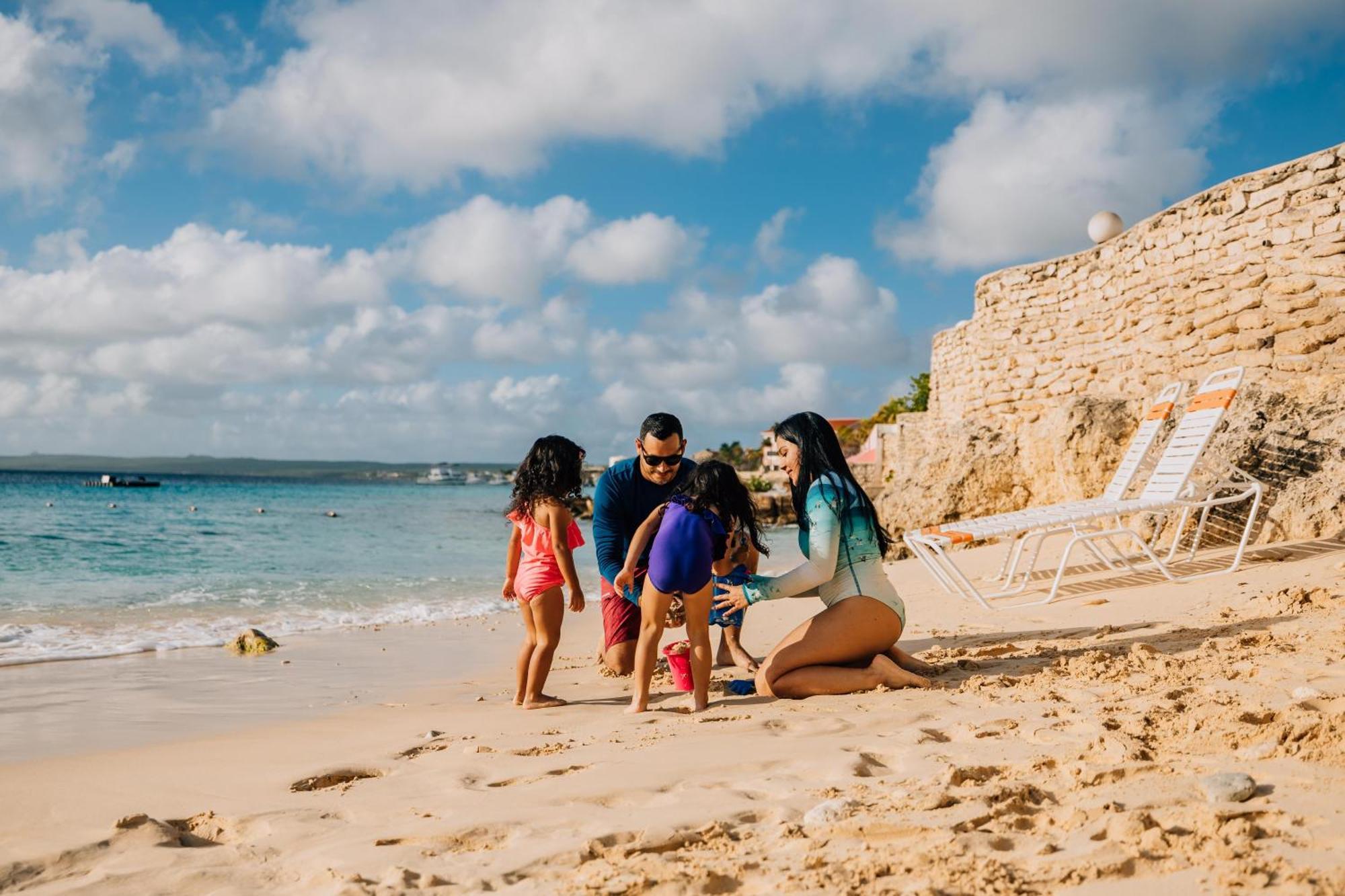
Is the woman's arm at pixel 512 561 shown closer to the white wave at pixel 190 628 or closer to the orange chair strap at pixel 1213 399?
the white wave at pixel 190 628

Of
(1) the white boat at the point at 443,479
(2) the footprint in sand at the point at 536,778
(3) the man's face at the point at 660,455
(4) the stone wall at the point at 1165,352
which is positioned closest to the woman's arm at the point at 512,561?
(3) the man's face at the point at 660,455

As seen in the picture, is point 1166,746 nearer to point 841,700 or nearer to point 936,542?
point 841,700

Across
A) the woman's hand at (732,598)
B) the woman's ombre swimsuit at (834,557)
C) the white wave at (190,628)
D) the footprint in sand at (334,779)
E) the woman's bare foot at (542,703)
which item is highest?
the woman's ombre swimsuit at (834,557)

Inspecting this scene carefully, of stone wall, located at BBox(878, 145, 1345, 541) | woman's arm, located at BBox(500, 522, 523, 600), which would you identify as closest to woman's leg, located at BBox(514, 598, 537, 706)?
woman's arm, located at BBox(500, 522, 523, 600)

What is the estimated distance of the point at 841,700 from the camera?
4.18 m

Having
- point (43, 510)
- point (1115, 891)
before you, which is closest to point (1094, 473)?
point (1115, 891)

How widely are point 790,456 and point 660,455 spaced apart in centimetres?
82

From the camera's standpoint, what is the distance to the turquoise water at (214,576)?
8.67 meters

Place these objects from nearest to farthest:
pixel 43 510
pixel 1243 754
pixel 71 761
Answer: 1. pixel 1243 754
2. pixel 71 761
3. pixel 43 510

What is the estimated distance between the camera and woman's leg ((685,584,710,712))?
13.9ft

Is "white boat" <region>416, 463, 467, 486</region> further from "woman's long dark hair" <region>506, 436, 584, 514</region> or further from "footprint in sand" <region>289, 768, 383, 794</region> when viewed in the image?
"footprint in sand" <region>289, 768, 383, 794</region>

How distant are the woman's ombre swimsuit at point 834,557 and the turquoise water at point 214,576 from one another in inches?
228

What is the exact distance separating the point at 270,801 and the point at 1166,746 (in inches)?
122

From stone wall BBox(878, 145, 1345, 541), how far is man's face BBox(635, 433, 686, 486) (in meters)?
5.38
